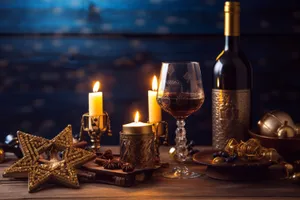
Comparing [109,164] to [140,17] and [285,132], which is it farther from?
[140,17]

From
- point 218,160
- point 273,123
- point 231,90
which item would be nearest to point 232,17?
point 231,90

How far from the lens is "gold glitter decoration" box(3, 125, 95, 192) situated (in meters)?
1.13

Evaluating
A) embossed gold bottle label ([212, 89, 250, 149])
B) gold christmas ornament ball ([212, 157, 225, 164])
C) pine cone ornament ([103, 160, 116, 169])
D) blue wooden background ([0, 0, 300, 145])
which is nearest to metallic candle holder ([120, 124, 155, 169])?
pine cone ornament ([103, 160, 116, 169])

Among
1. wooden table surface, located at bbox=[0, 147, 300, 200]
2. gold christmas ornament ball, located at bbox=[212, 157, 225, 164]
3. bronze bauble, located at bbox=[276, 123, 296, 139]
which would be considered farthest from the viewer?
bronze bauble, located at bbox=[276, 123, 296, 139]

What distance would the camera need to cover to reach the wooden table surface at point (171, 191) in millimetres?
1062

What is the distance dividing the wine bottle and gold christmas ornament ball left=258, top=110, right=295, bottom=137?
0.17 ft

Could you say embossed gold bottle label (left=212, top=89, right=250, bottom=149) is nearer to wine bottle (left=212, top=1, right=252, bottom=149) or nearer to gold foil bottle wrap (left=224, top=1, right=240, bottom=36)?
wine bottle (left=212, top=1, right=252, bottom=149)

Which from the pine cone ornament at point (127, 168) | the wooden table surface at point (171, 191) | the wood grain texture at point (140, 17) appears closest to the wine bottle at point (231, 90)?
the wooden table surface at point (171, 191)

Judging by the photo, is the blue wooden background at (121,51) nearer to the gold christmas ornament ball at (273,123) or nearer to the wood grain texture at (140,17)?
the wood grain texture at (140,17)

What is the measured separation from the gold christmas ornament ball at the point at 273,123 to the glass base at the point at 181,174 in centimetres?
25

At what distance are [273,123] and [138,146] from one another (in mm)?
385

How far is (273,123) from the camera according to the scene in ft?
4.42

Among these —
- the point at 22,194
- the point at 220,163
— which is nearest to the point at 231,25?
the point at 220,163

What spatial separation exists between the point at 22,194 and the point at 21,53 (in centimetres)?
101
